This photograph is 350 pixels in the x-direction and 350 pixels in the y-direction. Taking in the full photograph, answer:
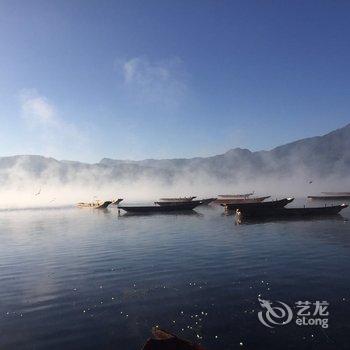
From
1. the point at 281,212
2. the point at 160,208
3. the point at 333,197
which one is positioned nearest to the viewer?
the point at 281,212

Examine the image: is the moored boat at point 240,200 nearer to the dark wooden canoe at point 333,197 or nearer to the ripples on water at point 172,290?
the dark wooden canoe at point 333,197

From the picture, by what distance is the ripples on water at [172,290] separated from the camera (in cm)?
1333

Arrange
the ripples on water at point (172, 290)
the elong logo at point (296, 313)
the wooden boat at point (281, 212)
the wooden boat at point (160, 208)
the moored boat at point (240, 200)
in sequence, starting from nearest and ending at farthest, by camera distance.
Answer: the ripples on water at point (172, 290) → the elong logo at point (296, 313) → the wooden boat at point (281, 212) → the wooden boat at point (160, 208) → the moored boat at point (240, 200)

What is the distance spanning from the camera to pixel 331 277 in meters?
20.4

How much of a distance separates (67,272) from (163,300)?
31.9 ft

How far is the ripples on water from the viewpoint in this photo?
43.7 ft

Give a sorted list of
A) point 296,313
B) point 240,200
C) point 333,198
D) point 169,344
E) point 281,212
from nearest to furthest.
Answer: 1. point 169,344
2. point 296,313
3. point 281,212
4. point 240,200
5. point 333,198

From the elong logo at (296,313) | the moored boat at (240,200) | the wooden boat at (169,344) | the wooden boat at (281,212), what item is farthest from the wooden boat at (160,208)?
the wooden boat at (169,344)

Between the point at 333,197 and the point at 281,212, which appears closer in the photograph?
the point at 281,212

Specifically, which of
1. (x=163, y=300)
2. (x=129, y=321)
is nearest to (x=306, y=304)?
(x=163, y=300)

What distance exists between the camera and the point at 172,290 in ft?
62.5

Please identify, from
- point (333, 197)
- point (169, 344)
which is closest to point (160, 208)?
point (333, 197)

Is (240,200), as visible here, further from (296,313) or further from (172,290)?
(296,313)

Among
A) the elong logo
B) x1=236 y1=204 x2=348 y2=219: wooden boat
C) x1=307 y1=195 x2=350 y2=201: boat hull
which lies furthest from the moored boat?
the elong logo
